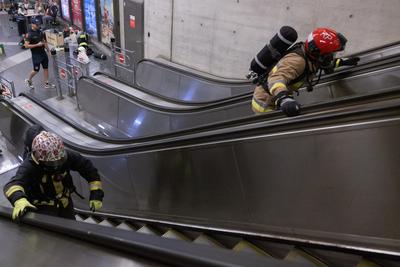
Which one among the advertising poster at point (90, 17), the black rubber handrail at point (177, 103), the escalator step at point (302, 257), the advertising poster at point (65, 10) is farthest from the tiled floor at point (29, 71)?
the escalator step at point (302, 257)

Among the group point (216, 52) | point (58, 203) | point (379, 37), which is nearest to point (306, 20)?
point (379, 37)

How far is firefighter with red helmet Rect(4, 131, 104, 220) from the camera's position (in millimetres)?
2576

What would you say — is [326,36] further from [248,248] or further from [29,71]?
[29,71]

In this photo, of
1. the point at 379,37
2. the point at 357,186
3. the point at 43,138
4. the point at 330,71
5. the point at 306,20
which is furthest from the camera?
the point at 306,20

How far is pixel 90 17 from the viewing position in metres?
13.0

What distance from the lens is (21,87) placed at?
893 cm

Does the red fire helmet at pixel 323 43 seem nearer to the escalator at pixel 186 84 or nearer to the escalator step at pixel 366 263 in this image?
the escalator step at pixel 366 263

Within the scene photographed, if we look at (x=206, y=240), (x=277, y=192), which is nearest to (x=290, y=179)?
(x=277, y=192)

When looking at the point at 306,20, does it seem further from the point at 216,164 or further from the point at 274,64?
the point at 216,164

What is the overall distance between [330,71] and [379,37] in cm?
192

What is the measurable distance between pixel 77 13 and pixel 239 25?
10.1 m

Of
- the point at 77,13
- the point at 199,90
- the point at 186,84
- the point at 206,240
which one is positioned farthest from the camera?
the point at 77,13

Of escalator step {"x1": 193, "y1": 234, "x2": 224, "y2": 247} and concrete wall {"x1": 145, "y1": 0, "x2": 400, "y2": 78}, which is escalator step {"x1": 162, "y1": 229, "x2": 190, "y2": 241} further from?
concrete wall {"x1": 145, "y1": 0, "x2": 400, "y2": 78}

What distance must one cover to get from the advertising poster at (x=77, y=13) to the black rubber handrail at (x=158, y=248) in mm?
13648
